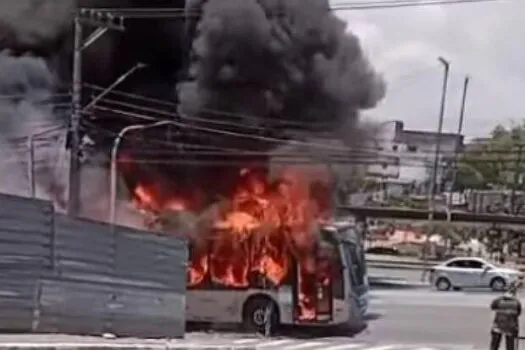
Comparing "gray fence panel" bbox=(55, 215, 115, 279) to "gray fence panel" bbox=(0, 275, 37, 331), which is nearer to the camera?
"gray fence panel" bbox=(0, 275, 37, 331)

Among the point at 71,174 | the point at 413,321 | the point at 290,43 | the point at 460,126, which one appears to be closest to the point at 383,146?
the point at 290,43

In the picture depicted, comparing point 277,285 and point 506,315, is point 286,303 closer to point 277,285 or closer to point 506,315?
point 277,285

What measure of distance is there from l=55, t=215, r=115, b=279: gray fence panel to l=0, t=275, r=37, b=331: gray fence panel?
0.53 meters

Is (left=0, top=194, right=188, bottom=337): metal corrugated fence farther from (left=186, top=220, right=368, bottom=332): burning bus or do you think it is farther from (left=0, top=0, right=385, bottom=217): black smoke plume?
(left=0, top=0, right=385, bottom=217): black smoke plume

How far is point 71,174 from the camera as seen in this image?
27453 millimetres

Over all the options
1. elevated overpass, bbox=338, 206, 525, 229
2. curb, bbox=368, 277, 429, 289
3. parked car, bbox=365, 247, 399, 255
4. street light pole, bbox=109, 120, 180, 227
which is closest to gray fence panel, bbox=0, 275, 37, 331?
street light pole, bbox=109, 120, 180, 227

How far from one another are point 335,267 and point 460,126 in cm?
3238

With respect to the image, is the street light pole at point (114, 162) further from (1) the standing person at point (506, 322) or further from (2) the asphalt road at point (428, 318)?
(1) the standing person at point (506, 322)

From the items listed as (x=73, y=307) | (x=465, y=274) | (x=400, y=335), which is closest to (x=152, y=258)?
(x=73, y=307)

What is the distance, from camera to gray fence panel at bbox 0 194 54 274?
1205 cm

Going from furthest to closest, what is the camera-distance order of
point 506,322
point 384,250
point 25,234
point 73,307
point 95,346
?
point 384,250 → point 506,322 → point 73,307 → point 25,234 → point 95,346

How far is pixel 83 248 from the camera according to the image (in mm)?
13305

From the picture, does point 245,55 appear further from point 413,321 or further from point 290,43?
point 413,321

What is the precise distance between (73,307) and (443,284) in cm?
2807
